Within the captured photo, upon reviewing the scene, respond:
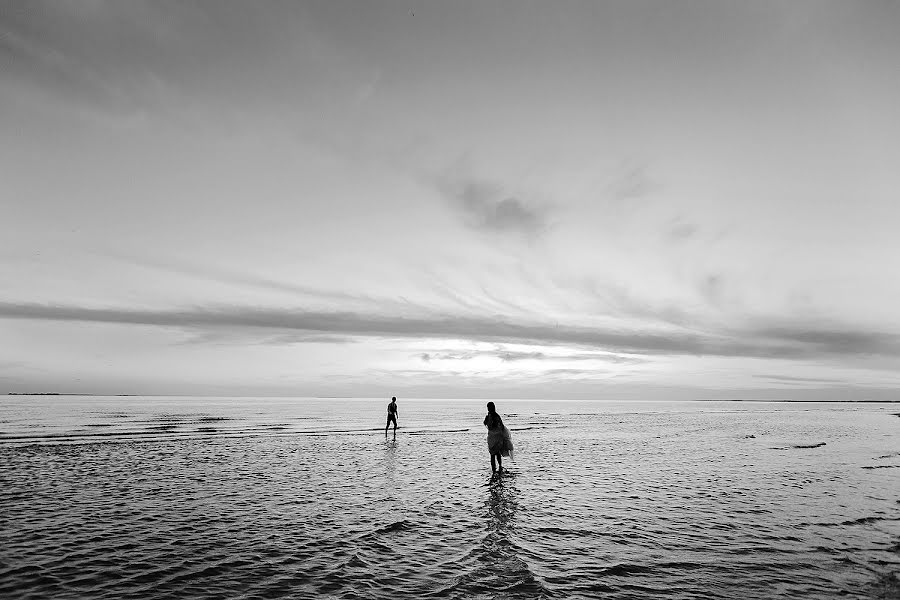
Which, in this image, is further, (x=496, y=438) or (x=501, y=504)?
(x=496, y=438)

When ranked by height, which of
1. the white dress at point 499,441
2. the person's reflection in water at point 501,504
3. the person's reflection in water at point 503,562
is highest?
the white dress at point 499,441

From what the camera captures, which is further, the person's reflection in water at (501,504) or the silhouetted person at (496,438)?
the silhouetted person at (496,438)

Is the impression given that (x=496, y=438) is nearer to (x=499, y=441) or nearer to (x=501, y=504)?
(x=499, y=441)

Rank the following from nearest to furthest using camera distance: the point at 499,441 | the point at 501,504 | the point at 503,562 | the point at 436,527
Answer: the point at 503,562 < the point at 436,527 < the point at 501,504 < the point at 499,441

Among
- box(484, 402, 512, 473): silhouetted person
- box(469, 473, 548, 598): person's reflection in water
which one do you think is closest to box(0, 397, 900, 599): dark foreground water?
box(469, 473, 548, 598): person's reflection in water

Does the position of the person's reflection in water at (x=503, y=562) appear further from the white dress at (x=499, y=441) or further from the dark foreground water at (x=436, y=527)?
the white dress at (x=499, y=441)

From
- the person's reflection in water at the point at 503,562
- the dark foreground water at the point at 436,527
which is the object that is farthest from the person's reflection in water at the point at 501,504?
the dark foreground water at the point at 436,527

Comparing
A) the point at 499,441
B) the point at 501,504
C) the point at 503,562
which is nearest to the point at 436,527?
the point at 503,562

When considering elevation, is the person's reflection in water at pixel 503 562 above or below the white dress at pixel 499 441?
below

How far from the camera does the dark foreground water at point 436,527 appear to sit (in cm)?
1000

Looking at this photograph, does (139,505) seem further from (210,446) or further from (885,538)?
(885,538)

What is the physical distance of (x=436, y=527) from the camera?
14.1 meters

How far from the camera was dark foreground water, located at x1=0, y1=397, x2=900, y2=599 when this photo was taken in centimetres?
1000

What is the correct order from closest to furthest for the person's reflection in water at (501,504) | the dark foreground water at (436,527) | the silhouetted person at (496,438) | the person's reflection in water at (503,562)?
the person's reflection in water at (503,562) < the dark foreground water at (436,527) < the person's reflection in water at (501,504) < the silhouetted person at (496,438)
